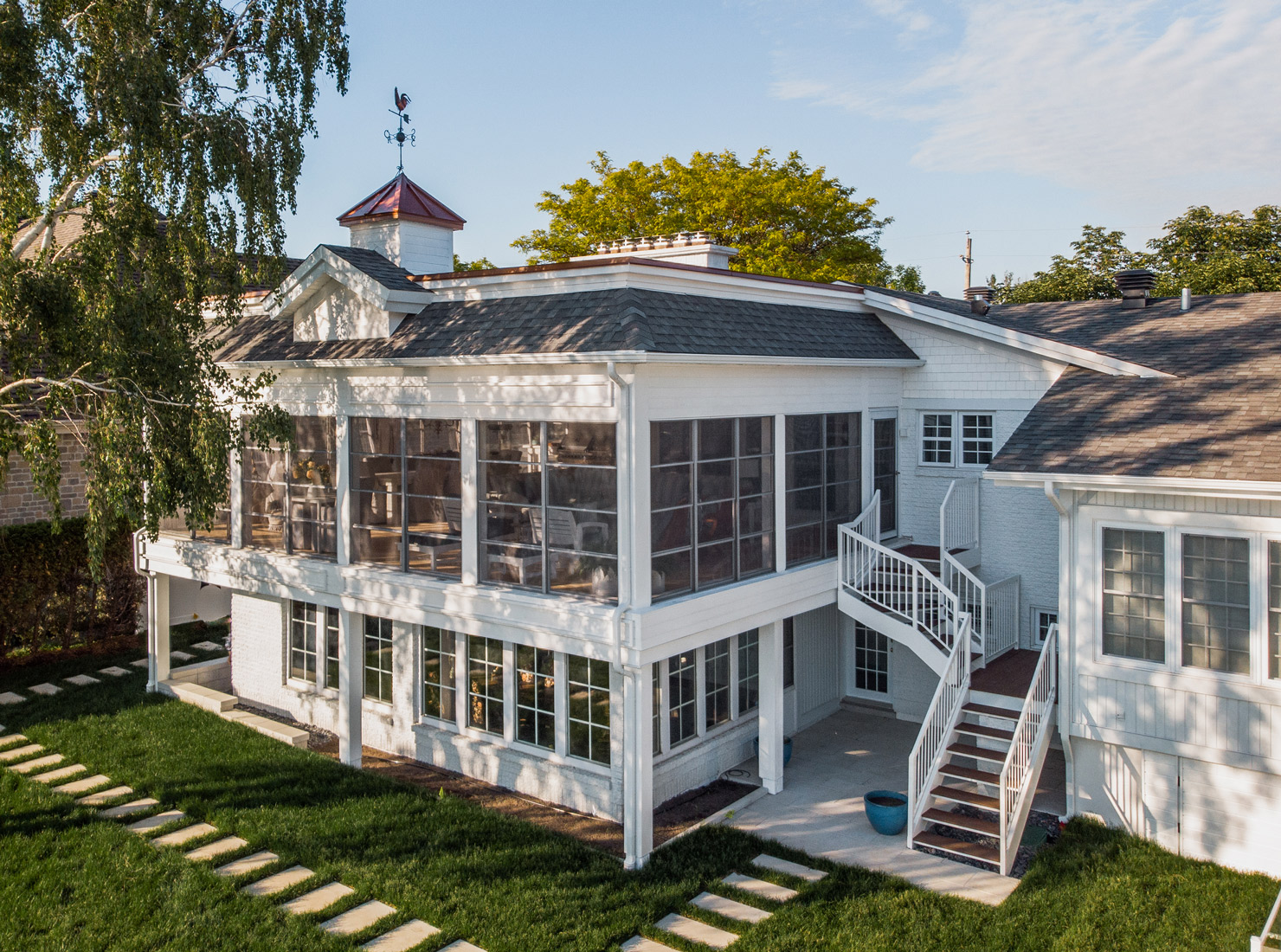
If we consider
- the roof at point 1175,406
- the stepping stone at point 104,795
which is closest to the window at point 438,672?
the stepping stone at point 104,795

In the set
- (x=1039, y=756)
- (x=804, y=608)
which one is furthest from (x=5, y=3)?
(x=1039, y=756)

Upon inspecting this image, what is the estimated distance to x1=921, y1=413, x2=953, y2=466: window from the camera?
45.4 ft

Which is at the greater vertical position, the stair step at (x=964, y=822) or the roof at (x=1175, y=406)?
the roof at (x=1175, y=406)

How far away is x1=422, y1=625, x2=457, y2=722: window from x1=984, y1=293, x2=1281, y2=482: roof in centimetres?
731

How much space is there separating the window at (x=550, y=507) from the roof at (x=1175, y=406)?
4435mm

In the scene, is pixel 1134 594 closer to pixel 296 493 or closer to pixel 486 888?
pixel 486 888

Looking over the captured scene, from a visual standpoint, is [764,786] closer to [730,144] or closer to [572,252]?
[572,252]

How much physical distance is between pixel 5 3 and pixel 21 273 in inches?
108

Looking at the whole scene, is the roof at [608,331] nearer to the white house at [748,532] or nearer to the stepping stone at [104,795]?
the white house at [748,532]

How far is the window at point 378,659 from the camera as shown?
13570 millimetres

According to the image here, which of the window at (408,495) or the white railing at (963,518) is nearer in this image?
the window at (408,495)

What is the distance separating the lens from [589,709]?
11391mm

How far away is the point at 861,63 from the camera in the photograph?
19.1m

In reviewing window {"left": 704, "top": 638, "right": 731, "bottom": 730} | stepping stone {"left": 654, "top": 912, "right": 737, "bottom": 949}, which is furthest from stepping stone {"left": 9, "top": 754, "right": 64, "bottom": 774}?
stepping stone {"left": 654, "top": 912, "right": 737, "bottom": 949}
